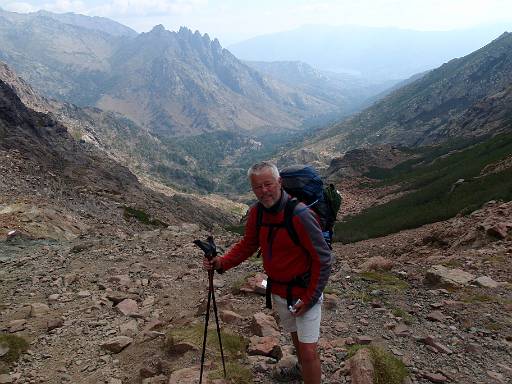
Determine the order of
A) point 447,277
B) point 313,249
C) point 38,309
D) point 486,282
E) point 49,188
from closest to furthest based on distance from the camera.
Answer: point 313,249 < point 38,309 < point 486,282 < point 447,277 < point 49,188

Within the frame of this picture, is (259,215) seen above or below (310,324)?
above

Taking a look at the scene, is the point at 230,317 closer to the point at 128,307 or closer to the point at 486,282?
the point at 128,307

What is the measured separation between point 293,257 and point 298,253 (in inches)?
3.8

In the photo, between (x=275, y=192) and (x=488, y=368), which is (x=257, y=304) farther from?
(x=275, y=192)

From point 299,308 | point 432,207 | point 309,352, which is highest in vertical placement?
point 299,308

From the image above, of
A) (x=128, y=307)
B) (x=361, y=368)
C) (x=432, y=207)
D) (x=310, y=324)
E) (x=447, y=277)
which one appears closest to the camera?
(x=310, y=324)

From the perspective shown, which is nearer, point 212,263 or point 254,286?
point 212,263

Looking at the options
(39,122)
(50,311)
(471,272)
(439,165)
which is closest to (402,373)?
(471,272)

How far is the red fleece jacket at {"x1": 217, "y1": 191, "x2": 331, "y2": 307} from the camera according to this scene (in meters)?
6.20

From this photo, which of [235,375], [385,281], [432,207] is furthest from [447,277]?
[432,207]

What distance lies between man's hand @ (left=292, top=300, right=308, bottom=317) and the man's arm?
0.05 meters

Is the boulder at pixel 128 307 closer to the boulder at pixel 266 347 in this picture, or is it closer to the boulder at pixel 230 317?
the boulder at pixel 230 317

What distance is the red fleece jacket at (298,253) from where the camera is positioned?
244 inches

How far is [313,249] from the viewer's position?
6203 millimetres
